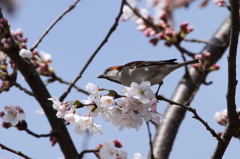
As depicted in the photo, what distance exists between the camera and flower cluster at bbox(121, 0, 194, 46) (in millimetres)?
5324

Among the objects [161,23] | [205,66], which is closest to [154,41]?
[161,23]

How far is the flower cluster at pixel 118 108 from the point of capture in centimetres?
239

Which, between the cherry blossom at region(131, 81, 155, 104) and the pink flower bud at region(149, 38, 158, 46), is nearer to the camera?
the cherry blossom at region(131, 81, 155, 104)

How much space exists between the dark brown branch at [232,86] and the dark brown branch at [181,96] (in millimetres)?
1614

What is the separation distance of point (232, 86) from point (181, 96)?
304 centimetres

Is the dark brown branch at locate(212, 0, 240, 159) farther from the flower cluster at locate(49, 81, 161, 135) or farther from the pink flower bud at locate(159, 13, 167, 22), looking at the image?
the pink flower bud at locate(159, 13, 167, 22)

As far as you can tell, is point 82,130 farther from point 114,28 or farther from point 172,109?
point 172,109

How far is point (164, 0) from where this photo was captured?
5844mm

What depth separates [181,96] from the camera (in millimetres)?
5523

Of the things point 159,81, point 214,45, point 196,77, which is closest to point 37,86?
point 159,81

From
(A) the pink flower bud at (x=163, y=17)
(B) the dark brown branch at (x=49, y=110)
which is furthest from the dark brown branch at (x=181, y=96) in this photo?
(B) the dark brown branch at (x=49, y=110)

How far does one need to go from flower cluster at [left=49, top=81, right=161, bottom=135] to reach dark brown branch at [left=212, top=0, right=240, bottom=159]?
21.8 inches

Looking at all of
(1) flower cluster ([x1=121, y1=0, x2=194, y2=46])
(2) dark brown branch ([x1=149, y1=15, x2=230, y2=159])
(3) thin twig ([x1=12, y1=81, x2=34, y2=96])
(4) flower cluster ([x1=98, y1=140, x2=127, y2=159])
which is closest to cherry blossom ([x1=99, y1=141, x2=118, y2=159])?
(4) flower cluster ([x1=98, y1=140, x2=127, y2=159])

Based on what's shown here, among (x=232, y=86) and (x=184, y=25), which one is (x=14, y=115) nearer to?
(x=232, y=86)
